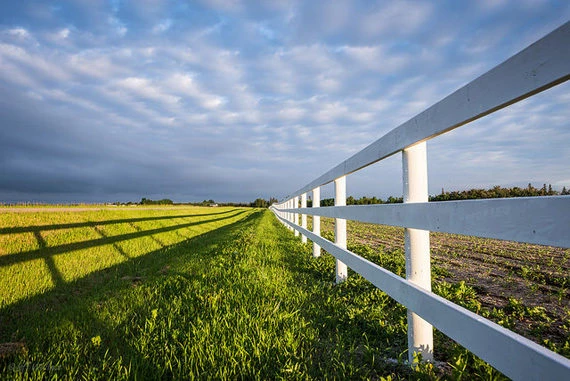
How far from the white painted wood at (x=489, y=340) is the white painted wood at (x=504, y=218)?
1.28 ft

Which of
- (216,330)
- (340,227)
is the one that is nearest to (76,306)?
(216,330)

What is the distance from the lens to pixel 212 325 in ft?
8.95

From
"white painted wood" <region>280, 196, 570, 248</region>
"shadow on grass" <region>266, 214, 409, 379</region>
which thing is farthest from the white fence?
"shadow on grass" <region>266, 214, 409, 379</region>

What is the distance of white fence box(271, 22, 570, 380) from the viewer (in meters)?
1.15

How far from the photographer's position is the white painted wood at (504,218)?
112 centimetres

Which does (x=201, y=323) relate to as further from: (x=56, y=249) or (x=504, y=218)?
(x=56, y=249)

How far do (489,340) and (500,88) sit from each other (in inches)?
42.3

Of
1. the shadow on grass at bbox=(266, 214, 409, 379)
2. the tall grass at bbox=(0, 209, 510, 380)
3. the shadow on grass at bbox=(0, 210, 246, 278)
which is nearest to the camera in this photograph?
the tall grass at bbox=(0, 209, 510, 380)

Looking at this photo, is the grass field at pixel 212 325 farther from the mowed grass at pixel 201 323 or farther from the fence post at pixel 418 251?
the fence post at pixel 418 251

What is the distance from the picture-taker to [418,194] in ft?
7.34

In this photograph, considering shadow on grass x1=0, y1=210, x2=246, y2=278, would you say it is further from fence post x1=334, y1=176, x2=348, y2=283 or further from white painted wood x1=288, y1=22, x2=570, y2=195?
white painted wood x1=288, y1=22, x2=570, y2=195

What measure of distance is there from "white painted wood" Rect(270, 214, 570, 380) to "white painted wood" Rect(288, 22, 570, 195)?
0.93m

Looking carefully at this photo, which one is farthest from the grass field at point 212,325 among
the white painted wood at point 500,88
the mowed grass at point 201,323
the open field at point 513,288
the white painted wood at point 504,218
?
the white painted wood at point 500,88

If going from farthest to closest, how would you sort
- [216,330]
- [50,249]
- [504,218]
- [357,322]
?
[50,249]
[357,322]
[216,330]
[504,218]
